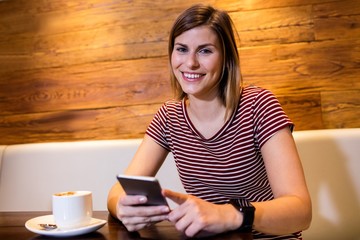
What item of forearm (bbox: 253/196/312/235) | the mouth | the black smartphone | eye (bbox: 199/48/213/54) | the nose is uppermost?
eye (bbox: 199/48/213/54)

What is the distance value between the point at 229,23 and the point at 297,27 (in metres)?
0.65

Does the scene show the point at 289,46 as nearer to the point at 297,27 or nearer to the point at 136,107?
the point at 297,27

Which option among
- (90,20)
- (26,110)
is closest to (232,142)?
(90,20)

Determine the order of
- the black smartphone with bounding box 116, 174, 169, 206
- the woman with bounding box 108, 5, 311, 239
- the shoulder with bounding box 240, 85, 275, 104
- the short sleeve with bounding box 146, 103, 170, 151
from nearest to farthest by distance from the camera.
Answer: the black smartphone with bounding box 116, 174, 169, 206 < the woman with bounding box 108, 5, 311, 239 < the shoulder with bounding box 240, 85, 275, 104 < the short sleeve with bounding box 146, 103, 170, 151

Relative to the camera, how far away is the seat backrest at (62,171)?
1803 mm

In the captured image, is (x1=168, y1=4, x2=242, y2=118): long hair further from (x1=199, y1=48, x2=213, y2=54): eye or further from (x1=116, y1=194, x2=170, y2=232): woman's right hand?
(x1=116, y1=194, x2=170, y2=232): woman's right hand

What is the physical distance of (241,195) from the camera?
127 cm

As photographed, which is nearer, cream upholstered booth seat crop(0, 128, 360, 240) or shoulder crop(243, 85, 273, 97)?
shoulder crop(243, 85, 273, 97)

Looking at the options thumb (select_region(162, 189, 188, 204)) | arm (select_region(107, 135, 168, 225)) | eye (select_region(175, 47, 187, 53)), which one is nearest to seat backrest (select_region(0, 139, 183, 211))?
arm (select_region(107, 135, 168, 225))

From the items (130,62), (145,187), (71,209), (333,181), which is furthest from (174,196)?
(130,62)

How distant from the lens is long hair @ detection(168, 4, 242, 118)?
1.25m

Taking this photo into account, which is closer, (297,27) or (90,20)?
(297,27)

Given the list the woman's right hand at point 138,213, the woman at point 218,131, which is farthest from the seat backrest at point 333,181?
the woman's right hand at point 138,213

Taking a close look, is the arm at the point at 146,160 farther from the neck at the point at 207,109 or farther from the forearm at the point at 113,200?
the neck at the point at 207,109
